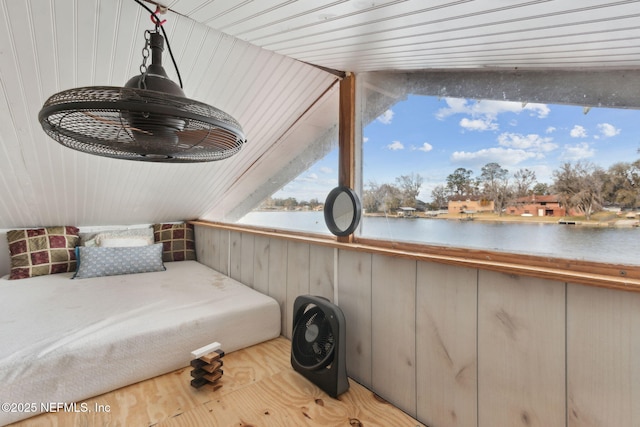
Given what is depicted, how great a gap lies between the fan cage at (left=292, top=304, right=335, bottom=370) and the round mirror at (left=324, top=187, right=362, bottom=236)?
386mm

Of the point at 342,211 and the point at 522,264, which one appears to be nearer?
the point at 522,264

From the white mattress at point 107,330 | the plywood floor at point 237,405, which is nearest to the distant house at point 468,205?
the plywood floor at point 237,405

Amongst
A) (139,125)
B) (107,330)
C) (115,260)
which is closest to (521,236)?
(139,125)

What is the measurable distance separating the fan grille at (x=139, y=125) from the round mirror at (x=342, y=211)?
0.58m

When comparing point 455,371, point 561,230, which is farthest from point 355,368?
point 561,230

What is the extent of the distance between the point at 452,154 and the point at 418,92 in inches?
13.0

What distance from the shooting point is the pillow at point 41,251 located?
7.30 ft

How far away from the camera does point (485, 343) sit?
893 millimetres

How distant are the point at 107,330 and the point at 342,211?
47.3 inches

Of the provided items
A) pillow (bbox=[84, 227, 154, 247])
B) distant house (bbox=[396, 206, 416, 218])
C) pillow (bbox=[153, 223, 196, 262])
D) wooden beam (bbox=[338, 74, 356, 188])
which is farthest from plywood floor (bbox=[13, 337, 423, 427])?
pillow (bbox=[153, 223, 196, 262])

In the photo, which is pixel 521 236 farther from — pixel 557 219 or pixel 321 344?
pixel 321 344

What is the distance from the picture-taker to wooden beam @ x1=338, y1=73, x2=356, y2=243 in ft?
4.71

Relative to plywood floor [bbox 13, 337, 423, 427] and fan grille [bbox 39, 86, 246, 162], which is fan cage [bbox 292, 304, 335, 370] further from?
fan grille [bbox 39, 86, 246, 162]

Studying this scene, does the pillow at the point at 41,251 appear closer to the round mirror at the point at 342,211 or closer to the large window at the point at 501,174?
the round mirror at the point at 342,211
